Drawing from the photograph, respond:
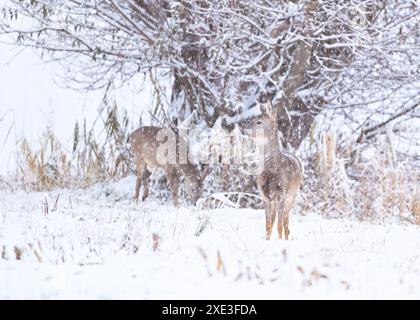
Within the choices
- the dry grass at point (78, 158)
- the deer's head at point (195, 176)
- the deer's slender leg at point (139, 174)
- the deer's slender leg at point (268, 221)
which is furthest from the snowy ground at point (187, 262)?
the dry grass at point (78, 158)

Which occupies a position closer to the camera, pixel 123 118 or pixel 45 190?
pixel 45 190

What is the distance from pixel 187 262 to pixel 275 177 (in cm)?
224

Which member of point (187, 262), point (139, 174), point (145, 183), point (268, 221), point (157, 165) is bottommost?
point (187, 262)

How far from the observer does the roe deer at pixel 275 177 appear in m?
7.27

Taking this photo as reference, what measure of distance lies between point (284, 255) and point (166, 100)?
933 cm

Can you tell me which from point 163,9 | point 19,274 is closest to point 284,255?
point 19,274

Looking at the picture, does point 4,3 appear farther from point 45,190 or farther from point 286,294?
point 286,294

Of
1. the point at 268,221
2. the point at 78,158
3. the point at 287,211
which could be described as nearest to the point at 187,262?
the point at 268,221

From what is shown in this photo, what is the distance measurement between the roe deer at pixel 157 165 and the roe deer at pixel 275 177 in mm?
5177

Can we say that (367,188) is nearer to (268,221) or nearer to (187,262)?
(268,221)

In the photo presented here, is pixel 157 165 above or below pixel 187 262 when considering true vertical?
above

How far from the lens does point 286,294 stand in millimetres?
4613

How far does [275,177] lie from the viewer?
729 cm

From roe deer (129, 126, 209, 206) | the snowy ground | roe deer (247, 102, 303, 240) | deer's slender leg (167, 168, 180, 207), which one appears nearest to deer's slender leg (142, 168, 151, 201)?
roe deer (129, 126, 209, 206)
